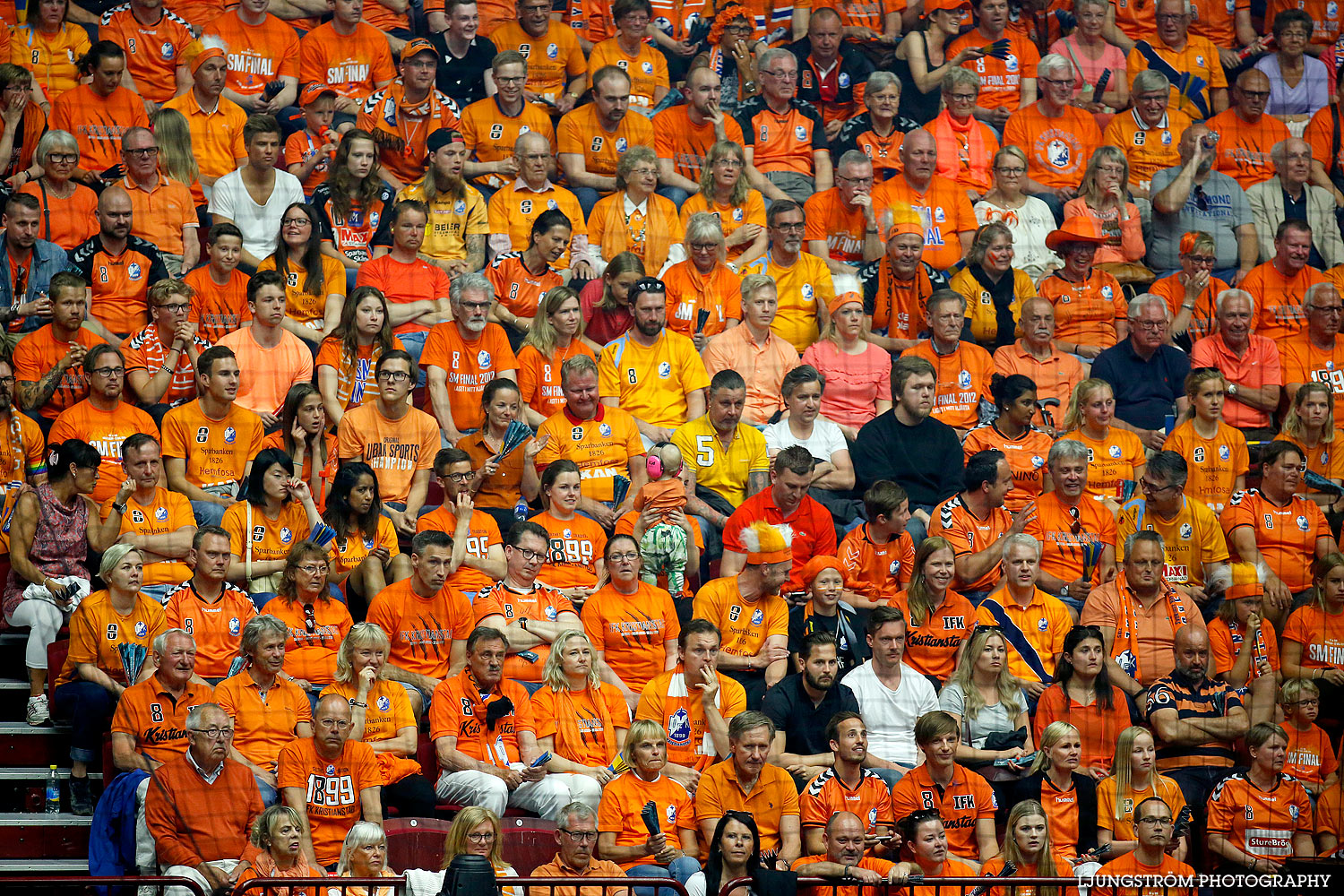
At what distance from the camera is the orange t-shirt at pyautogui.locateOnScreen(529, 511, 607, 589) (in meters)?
7.33

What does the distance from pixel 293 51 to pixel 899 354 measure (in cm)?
380

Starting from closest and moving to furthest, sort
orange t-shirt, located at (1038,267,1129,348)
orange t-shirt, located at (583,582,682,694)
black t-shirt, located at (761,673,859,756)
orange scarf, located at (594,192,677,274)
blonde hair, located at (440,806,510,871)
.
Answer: blonde hair, located at (440,806,510,871)
black t-shirt, located at (761,673,859,756)
orange t-shirt, located at (583,582,682,694)
orange scarf, located at (594,192,677,274)
orange t-shirt, located at (1038,267,1129,348)

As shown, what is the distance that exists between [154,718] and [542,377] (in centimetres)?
263

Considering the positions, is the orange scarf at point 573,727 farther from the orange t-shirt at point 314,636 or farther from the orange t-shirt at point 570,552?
the orange t-shirt at point 314,636

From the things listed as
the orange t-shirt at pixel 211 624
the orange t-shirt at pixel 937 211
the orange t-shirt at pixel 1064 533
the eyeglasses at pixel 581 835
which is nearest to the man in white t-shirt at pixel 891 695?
the orange t-shirt at pixel 1064 533

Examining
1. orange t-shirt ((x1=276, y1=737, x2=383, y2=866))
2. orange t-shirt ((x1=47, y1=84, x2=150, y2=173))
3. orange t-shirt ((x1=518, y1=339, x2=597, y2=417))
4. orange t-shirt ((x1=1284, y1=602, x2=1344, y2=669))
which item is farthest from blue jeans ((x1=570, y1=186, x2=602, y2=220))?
orange t-shirt ((x1=1284, y1=602, x2=1344, y2=669))

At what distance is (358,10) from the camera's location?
9.44 meters

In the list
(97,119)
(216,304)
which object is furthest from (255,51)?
(216,304)

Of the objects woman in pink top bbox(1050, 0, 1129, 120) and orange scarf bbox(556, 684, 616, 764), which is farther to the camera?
woman in pink top bbox(1050, 0, 1129, 120)

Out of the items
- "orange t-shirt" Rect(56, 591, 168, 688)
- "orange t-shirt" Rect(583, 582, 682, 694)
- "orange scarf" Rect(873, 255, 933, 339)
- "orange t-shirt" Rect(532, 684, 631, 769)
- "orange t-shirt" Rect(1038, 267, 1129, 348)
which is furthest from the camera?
"orange t-shirt" Rect(1038, 267, 1129, 348)

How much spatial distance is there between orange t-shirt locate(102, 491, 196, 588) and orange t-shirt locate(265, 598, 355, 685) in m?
0.47

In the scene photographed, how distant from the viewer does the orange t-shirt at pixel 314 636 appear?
6.72m

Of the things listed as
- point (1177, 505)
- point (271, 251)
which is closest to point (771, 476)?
point (1177, 505)

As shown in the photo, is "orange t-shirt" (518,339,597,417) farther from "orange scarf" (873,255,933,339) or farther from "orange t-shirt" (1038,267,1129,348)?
"orange t-shirt" (1038,267,1129,348)
